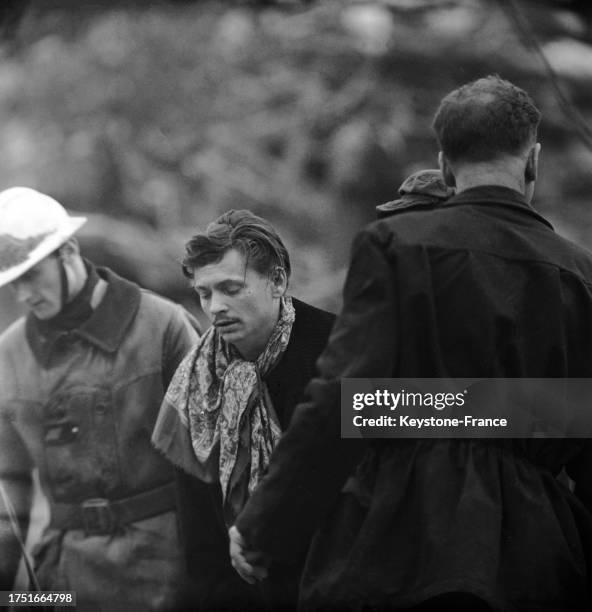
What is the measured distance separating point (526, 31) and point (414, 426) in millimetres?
1559

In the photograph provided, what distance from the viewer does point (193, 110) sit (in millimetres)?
3826

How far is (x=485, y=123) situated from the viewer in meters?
2.94

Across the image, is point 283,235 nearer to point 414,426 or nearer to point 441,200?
point 441,200

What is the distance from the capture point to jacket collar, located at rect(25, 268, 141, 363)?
3746mm

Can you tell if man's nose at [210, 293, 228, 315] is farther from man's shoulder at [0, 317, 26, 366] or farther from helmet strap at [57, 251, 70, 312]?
man's shoulder at [0, 317, 26, 366]

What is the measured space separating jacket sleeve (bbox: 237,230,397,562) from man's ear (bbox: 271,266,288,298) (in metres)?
0.77

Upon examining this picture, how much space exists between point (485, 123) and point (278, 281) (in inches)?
36.0

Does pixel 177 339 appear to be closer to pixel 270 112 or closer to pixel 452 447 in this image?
pixel 270 112

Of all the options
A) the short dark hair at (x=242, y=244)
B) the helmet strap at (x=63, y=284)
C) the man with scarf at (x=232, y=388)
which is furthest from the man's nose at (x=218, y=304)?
the helmet strap at (x=63, y=284)

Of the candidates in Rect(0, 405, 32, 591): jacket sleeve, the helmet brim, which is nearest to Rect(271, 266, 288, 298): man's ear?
the helmet brim

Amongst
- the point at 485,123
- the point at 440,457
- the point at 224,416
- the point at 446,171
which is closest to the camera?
the point at 440,457

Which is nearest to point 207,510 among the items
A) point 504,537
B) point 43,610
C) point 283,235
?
point 43,610

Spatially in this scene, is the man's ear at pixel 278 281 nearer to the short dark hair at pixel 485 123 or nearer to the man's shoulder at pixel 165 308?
the man's shoulder at pixel 165 308

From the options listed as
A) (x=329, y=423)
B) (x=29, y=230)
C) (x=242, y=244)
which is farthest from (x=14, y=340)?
(x=329, y=423)
